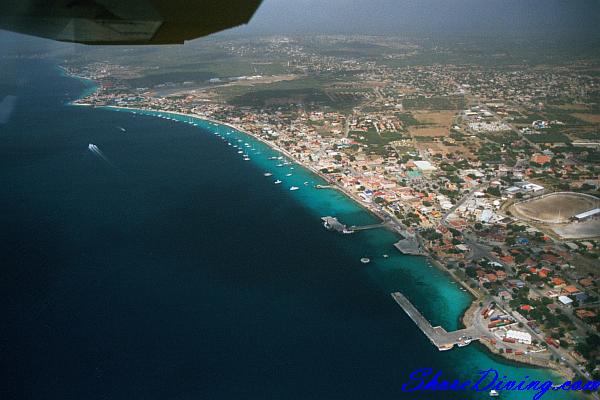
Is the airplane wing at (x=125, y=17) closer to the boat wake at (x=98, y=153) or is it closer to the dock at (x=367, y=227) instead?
the dock at (x=367, y=227)

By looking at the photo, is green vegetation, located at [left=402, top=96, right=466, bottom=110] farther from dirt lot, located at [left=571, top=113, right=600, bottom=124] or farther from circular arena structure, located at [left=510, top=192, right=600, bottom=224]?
circular arena structure, located at [left=510, top=192, right=600, bottom=224]

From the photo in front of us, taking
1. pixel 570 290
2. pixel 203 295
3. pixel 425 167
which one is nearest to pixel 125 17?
pixel 203 295

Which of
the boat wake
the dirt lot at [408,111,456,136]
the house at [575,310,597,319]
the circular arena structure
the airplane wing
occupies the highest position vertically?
the airplane wing

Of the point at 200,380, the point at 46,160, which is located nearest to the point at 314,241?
the point at 200,380

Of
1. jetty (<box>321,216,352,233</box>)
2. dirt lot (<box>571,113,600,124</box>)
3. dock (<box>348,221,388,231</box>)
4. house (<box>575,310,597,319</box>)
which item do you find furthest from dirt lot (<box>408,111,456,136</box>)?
house (<box>575,310,597,319</box>)

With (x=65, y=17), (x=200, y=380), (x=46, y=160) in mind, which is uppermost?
(x=65, y=17)

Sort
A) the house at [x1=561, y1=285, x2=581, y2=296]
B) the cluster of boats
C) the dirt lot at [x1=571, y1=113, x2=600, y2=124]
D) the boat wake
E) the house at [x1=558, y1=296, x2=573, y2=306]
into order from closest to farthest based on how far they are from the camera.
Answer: the house at [x1=558, y1=296, x2=573, y2=306]
the house at [x1=561, y1=285, x2=581, y2=296]
the cluster of boats
the dirt lot at [x1=571, y1=113, x2=600, y2=124]
the boat wake

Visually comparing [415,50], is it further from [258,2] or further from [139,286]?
[258,2]
